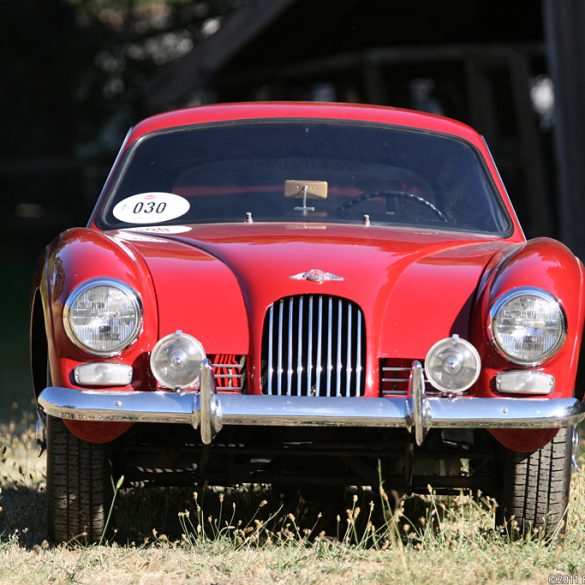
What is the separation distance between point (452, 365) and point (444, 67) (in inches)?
429

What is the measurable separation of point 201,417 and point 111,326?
0.44 m

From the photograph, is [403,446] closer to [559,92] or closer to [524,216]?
[559,92]

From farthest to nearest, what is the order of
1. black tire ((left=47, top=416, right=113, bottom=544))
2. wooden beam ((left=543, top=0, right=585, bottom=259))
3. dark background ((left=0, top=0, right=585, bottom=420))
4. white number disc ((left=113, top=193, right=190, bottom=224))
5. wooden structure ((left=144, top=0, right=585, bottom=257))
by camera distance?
dark background ((left=0, top=0, right=585, bottom=420)) < wooden structure ((left=144, top=0, right=585, bottom=257)) < wooden beam ((left=543, top=0, right=585, bottom=259)) < white number disc ((left=113, top=193, right=190, bottom=224)) < black tire ((left=47, top=416, right=113, bottom=544))

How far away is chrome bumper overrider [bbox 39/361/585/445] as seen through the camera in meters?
3.56

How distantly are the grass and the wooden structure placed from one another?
5952 millimetres

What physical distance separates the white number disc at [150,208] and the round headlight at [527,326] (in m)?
1.49

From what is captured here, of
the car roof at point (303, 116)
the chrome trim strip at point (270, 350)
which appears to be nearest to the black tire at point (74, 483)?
the chrome trim strip at point (270, 350)

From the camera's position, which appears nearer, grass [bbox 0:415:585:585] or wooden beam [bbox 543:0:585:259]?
grass [bbox 0:415:585:585]

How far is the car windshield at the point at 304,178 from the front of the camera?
468cm

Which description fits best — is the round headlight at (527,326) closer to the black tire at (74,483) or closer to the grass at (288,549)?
the grass at (288,549)

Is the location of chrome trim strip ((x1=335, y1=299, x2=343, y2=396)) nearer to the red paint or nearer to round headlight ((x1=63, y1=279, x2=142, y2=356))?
the red paint

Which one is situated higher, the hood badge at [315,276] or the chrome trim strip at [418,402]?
the hood badge at [315,276]

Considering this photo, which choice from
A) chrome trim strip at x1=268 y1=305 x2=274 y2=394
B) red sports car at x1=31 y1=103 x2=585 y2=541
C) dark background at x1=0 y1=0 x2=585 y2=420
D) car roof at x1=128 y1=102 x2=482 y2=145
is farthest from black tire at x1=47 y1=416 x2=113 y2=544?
dark background at x1=0 y1=0 x2=585 y2=420

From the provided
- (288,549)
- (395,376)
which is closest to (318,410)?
(395,376)
